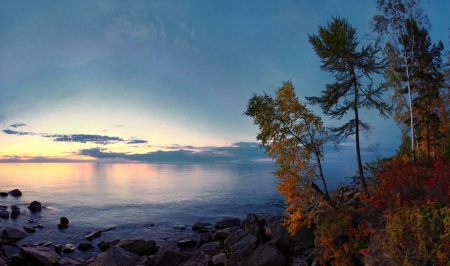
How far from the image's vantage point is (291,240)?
774 inches

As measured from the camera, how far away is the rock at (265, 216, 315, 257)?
18834 mm

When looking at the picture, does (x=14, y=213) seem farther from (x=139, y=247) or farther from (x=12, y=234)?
(x=139, y=247)

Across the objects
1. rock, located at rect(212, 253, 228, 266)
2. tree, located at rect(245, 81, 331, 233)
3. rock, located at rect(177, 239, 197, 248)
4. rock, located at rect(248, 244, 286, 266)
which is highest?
tree, located at rect(245, 81, 331, 233)

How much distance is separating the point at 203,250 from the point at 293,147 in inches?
449

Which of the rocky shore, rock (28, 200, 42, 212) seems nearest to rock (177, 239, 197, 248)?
the rocky shore

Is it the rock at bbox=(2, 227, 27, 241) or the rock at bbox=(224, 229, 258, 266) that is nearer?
the rock at bbox=(224, 229, 258, 266)

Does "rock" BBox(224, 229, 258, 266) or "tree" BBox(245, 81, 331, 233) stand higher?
"tree" BBox(245, 81, 331, 233)

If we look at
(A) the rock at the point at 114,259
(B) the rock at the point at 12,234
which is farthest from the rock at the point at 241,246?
(B) the rock at the point at 12,234

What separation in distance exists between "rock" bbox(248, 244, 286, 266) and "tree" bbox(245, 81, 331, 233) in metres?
2.43

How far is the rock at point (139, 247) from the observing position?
22656 mm

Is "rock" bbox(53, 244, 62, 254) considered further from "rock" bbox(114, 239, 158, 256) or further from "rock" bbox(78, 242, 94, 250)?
"rock" bbox(114, 239, 158, 256)

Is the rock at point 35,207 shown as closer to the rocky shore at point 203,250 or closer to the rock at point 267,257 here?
the rocky shore at point 203,250

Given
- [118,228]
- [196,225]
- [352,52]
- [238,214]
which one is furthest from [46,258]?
[352,52]

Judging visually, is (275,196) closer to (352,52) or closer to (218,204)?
(218,204)
